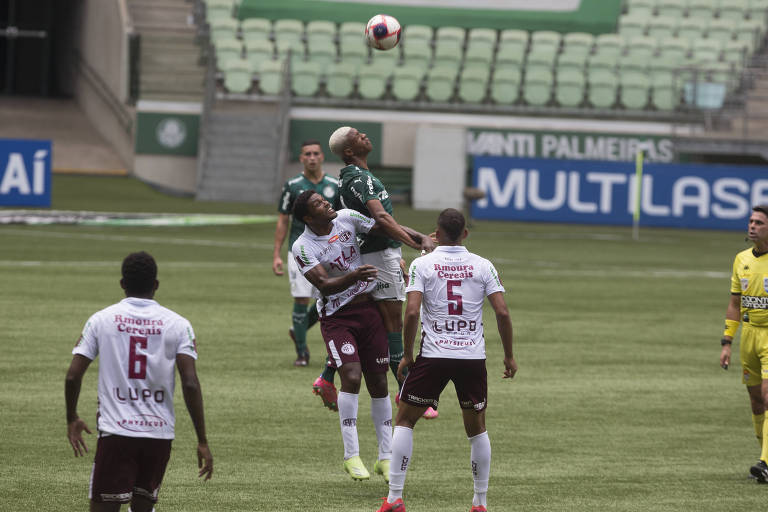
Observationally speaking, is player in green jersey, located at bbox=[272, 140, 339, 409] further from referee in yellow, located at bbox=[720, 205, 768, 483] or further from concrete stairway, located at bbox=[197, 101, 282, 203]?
concrete stairway, located at bbox=[197, 101, 282, 203]

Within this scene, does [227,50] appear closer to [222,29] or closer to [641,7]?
[222,29]

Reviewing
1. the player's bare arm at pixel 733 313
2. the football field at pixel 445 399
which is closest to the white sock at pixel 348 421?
the football field at pixel 445 399

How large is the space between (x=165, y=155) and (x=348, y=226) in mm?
28024

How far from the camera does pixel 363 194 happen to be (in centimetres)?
916

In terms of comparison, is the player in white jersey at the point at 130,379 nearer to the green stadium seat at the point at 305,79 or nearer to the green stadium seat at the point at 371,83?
the green stadium seat at the point at 305,79

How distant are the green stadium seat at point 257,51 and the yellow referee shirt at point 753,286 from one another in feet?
95.4

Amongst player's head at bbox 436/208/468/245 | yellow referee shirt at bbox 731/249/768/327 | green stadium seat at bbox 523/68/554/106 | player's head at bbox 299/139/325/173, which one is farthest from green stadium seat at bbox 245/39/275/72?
player's head at bbox 436/208/468/245

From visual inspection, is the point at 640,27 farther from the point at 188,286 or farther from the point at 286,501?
the point at 286,501

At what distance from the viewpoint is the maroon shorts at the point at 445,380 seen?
770 cm

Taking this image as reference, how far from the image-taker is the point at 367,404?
1183 cm

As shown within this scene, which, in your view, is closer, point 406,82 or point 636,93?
point 406,82

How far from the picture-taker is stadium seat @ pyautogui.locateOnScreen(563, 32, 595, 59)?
39.2m

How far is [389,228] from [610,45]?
32.1m

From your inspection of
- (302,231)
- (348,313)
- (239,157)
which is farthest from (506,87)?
(348,313)
